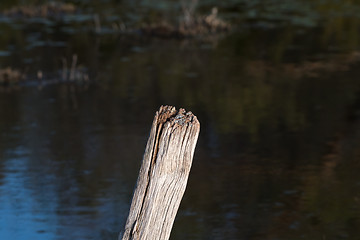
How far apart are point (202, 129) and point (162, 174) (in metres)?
6.75

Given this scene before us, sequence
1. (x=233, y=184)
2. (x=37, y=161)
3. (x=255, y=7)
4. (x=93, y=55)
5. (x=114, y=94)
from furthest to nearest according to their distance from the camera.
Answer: (x=255, y=7) < (x=93, y=55) < (x=114, y=94) < (x=37, y=161) < (x=233, y=184)

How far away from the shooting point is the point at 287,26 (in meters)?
20.7

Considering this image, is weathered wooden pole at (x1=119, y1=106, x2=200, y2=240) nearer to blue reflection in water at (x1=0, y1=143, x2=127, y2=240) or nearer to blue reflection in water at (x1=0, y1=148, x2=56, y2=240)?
blue reflection in water at (x1=0, y1=143, x2=127, y2=240)

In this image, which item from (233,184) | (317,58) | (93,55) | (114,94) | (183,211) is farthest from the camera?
(93,55)

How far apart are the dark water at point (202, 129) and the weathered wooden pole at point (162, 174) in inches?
109

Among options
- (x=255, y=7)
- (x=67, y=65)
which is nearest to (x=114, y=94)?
(x=67, y=65)

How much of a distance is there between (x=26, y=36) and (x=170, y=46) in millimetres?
4608

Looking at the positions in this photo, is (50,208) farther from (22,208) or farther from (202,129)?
(202,129)

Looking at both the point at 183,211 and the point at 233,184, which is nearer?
the point at 183,211

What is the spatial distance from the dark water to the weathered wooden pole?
278 cm

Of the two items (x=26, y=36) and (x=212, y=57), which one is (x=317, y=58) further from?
(x=26, y=36)

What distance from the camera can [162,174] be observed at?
166 inches

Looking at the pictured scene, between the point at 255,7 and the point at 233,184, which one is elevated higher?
the point at 255,7

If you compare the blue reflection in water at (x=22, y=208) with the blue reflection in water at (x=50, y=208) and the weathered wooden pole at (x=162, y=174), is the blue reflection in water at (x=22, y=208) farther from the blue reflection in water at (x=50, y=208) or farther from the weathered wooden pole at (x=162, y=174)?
the weathered wooden pole at (x=162, y=174)
